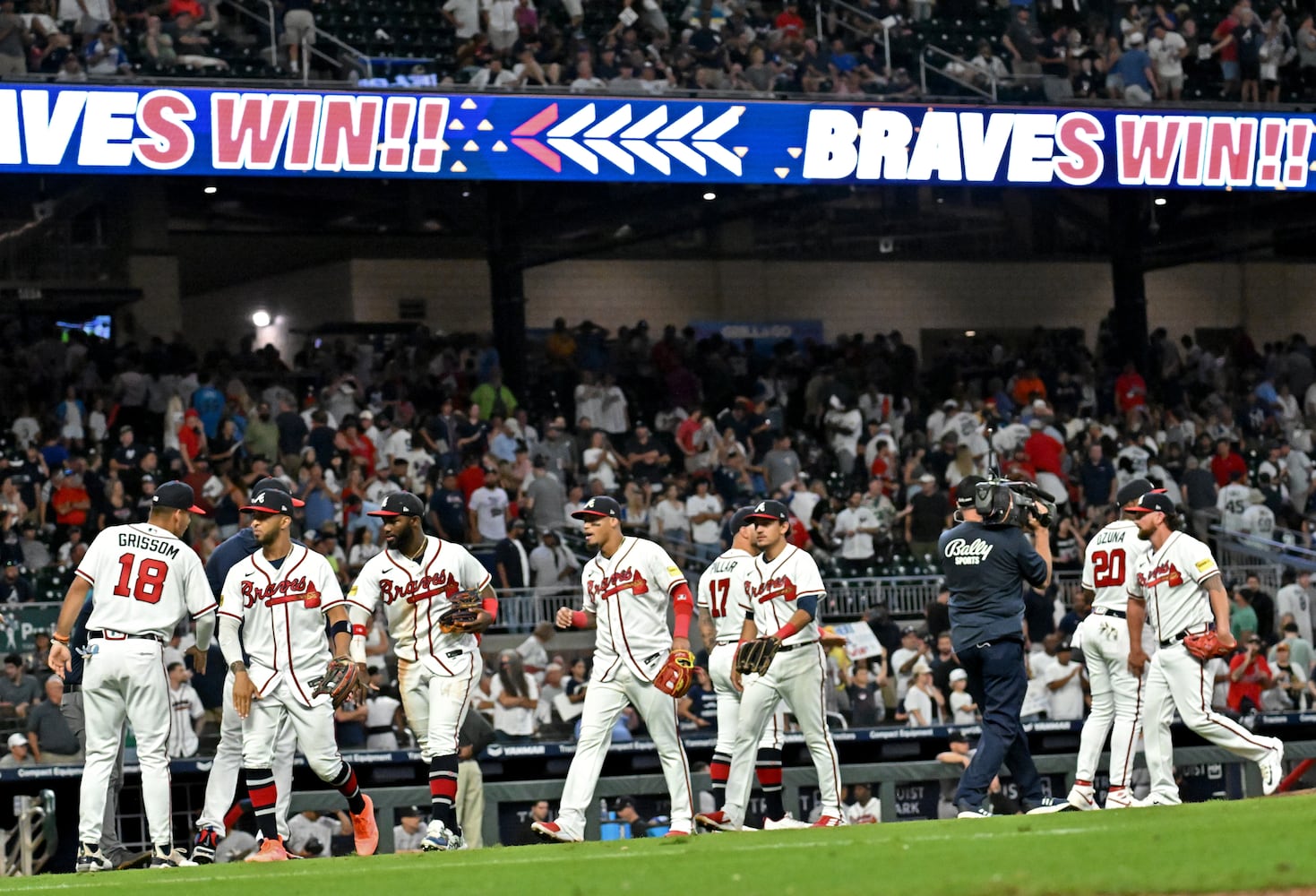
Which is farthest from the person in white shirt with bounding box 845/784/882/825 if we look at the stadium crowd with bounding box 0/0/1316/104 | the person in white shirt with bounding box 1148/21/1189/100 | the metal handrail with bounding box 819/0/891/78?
the person in white shirt with bounding box 1148/21/1189/100

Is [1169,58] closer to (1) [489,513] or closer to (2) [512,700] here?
(1) [489,513]

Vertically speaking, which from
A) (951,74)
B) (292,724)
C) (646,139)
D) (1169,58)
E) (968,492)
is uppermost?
(1169,58)

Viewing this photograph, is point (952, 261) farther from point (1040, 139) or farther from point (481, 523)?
point (481, 523)

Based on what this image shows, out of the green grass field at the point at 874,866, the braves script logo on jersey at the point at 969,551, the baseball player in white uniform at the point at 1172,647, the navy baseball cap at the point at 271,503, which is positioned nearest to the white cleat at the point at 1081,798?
→ the baseball player in white uniform at the point at 1172,647

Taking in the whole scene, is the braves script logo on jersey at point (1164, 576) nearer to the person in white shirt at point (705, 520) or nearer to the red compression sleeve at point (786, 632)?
the red compression sleeve at point (786, 632)

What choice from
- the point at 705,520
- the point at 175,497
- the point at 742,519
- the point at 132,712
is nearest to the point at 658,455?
the point at 705,520

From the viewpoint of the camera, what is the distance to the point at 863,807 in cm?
1470

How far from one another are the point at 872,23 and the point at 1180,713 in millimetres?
14470

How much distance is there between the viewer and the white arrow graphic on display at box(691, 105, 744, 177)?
66.5ft

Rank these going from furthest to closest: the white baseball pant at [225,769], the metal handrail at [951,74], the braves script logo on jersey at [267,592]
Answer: the metal handrail at [951,74] < the braves script logo on jersey at [267,592] < the white baseball pant at [225,769]

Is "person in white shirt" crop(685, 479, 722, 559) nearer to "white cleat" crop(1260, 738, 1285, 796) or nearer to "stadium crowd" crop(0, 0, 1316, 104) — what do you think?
"stadium crowd" crop(0, 0, 1316, 104)

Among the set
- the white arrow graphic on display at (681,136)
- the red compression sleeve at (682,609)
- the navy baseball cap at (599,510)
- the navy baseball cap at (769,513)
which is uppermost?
Answer: the white arrow graphic on display at (681,136)

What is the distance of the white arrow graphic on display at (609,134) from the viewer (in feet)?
65.4

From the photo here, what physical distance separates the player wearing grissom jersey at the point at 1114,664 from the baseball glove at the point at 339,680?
3931 mm
